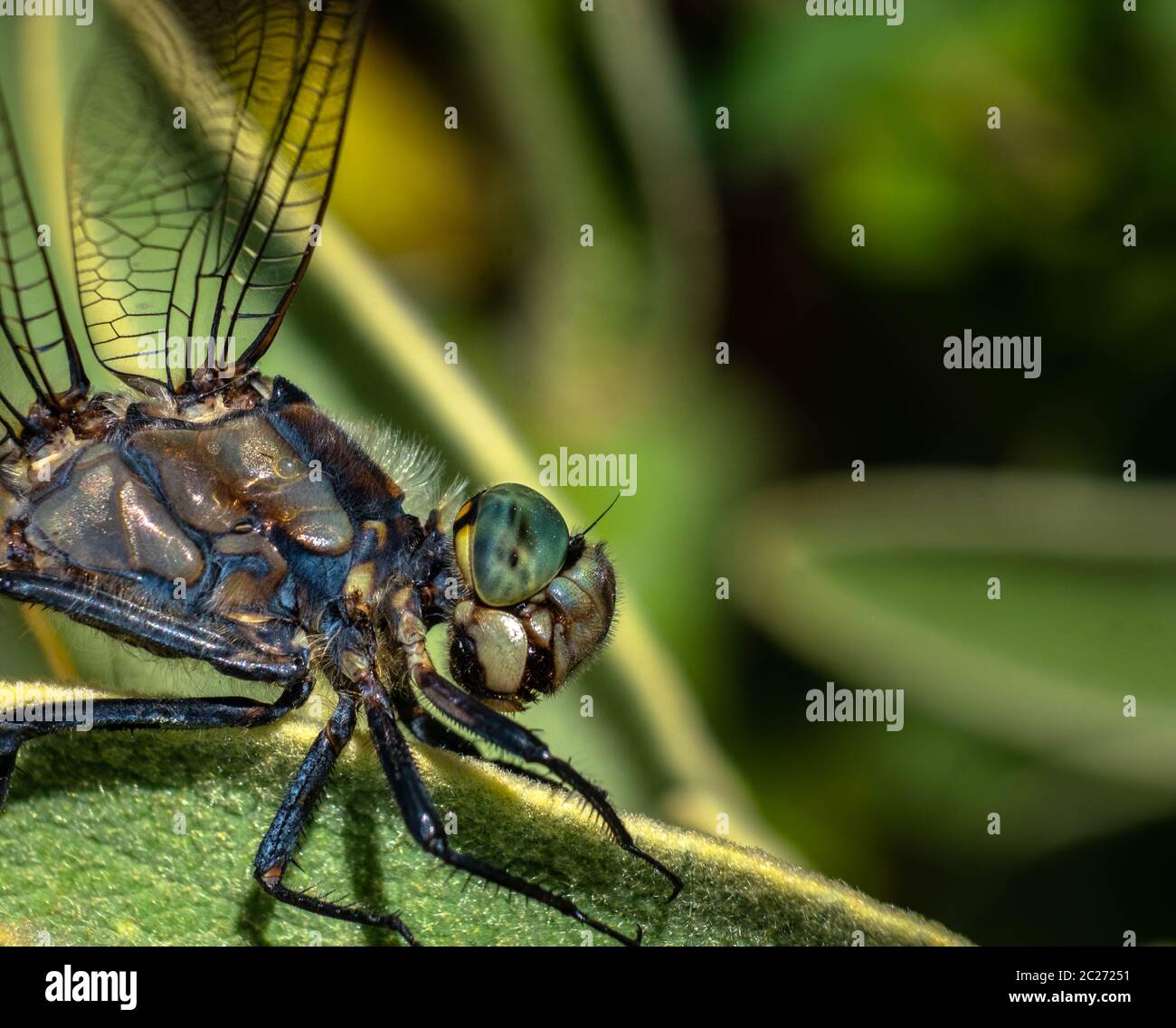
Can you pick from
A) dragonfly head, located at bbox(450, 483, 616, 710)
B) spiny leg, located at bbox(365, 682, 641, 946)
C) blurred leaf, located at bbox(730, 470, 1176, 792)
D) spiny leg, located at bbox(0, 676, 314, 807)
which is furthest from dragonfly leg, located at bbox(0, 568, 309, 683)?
blurred leaf, located at bbox(730, 470, 1176, 792)

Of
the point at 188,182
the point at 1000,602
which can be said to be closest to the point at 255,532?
the point at 188,182

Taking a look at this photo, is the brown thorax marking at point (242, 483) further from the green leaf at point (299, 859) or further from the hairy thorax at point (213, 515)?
the green leaf at point (299, 859)

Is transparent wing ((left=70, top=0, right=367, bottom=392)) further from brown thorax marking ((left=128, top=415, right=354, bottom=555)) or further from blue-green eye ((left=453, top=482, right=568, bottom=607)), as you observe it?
blue-green eye ((left=453, top=482, right=568, bottom=607))

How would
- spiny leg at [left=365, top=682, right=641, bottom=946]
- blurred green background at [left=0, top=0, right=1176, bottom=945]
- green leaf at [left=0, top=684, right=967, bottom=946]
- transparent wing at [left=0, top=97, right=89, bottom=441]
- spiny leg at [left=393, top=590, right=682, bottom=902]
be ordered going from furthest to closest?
blurred green background at [left=0, top=0, right=1176, bottom=945]
transparent wing at [left=0, top=97, right=89, bottom=441]
spiny leg at [left=393, top=590, right=682, bottom=902]
spiny leg at [left=365, top=682, right=641, bottom=946]
green leaf at [left=0, top=684, right=967, bottom=946]

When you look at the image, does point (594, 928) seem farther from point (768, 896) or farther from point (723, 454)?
point (723, 454)
